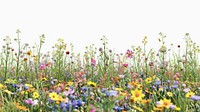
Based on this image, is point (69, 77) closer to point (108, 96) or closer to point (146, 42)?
point (146, 42)

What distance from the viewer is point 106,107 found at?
1.83m

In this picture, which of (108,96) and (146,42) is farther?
(146,42)

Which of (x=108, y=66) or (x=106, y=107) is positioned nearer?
(x=106, y=107)

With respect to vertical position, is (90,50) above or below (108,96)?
above

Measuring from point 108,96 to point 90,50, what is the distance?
5.21m

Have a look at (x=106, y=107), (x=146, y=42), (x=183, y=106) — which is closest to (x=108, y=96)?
(x=106, y=107)

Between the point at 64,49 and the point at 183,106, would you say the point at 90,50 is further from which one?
the point at 183,106

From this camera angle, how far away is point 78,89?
157 inches

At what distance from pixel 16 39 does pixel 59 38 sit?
666mm

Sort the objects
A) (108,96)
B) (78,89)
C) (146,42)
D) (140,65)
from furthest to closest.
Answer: (140,65) < (146,42) < (78,89) < (108,96)

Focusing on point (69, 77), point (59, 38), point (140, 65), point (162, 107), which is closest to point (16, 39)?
point (59, 38)

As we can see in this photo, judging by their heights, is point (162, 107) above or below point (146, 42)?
below

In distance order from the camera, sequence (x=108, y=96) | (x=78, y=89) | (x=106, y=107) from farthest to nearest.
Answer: (x=78, y=89) < (x=108, y=96) < (x=106, y=107)

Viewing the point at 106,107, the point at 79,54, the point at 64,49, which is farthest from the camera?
the point at 79,54
